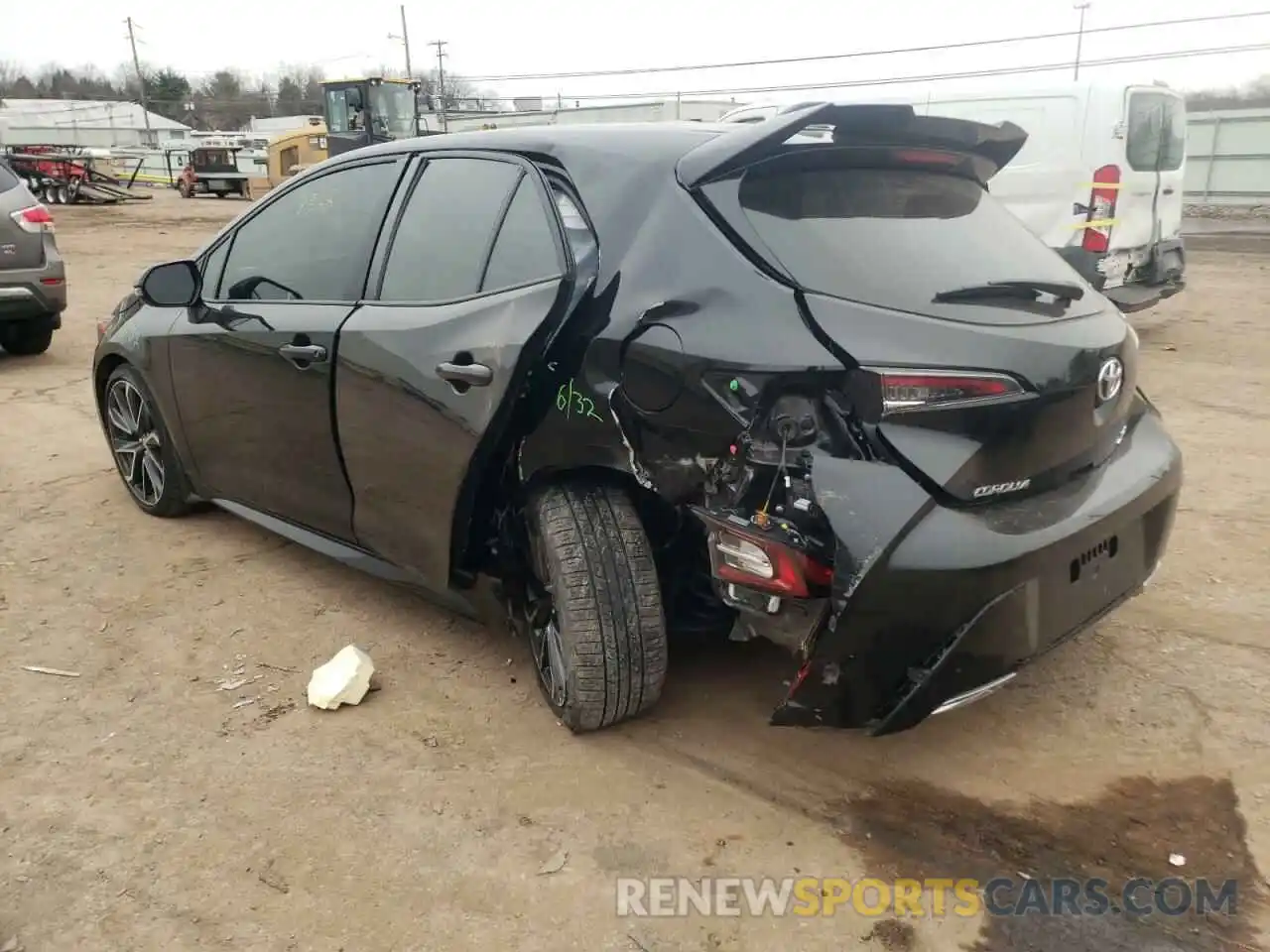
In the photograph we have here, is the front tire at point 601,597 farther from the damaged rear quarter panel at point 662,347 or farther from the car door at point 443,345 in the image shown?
the car door at point 443,345

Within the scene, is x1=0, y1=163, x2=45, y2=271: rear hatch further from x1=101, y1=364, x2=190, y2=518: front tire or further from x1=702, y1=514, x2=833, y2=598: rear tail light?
x1=702, y1=514, x2=833, y2=598: rear tail light

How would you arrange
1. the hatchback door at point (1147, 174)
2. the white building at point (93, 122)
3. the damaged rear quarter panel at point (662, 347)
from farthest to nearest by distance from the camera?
the white building at point (93, 122) → the hatchback door at point (1147, 174) → the damaged rear quarter panel at point (662, 347)

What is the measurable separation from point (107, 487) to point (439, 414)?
3074 millimetres

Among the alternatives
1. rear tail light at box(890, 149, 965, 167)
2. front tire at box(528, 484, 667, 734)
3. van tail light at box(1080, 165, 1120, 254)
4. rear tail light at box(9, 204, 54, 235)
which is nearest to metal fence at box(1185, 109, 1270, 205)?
van tail light at box(1080, 165, 1120, 254)

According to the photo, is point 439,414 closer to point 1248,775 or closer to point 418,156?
point 418,156

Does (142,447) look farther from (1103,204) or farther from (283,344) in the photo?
(1103,204)

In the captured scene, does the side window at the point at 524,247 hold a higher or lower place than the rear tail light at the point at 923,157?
lower

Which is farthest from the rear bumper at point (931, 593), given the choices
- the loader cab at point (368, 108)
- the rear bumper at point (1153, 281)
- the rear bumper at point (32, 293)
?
the loader cab at point (368, 108)

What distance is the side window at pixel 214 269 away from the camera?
12.9 ft

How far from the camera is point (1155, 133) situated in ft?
28.3

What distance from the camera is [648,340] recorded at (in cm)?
238

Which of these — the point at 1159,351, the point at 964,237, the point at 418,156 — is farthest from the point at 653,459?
the point at 1159,351

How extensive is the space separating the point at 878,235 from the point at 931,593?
3.00 ft

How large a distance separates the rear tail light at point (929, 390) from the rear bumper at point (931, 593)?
152mm
